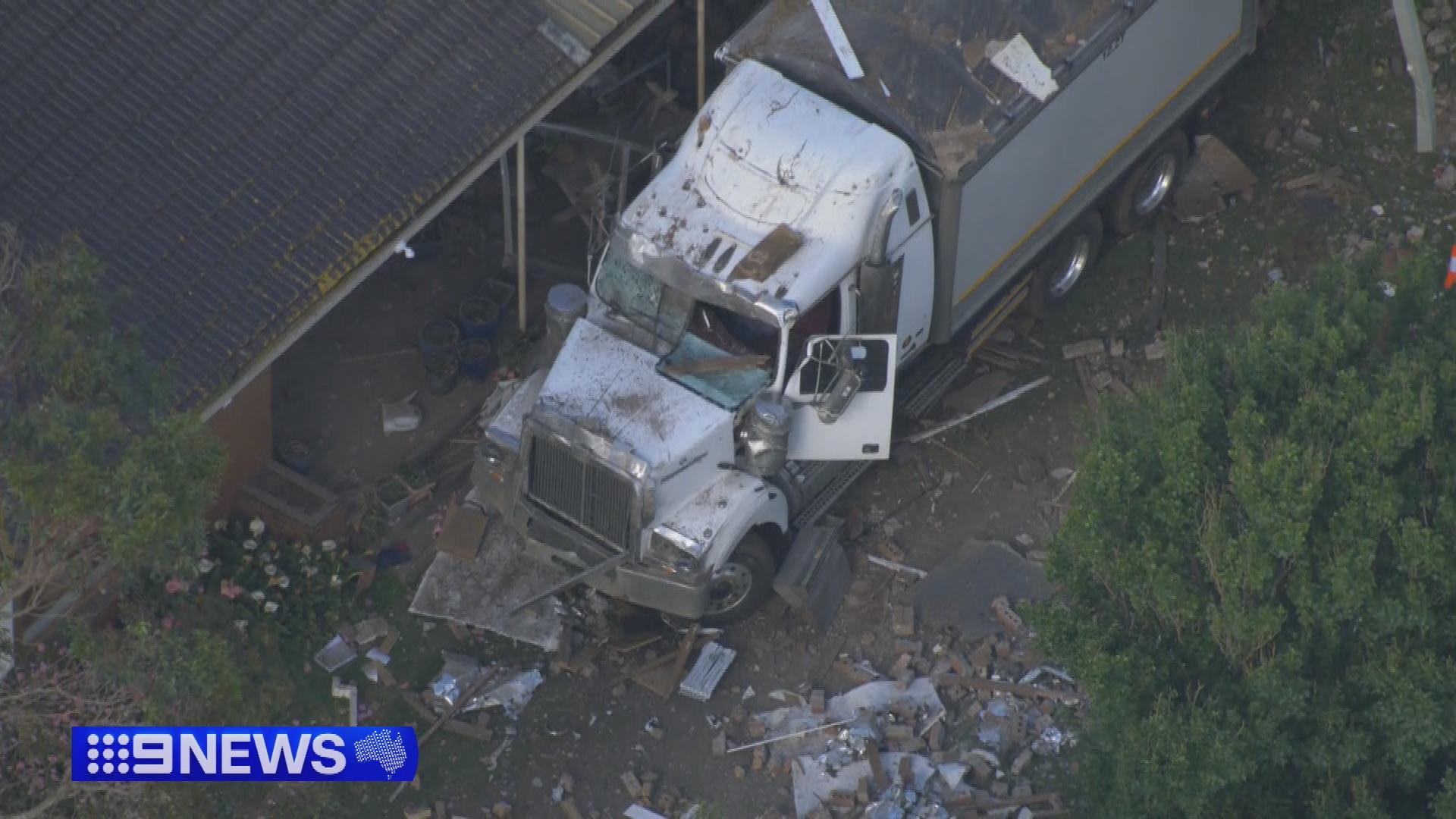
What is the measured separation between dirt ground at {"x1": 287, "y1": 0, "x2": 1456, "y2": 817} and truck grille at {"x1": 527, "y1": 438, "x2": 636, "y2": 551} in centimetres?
142

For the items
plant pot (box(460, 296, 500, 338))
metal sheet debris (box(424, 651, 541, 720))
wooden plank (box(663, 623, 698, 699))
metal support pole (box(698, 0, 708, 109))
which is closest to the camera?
metal sheet debris (box(424, 651, 541, 720))

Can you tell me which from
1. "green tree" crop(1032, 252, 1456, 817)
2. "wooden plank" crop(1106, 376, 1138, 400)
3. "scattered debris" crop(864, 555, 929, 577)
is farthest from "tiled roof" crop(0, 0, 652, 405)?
"green tree" crop(1032, 252, 1456, 817)

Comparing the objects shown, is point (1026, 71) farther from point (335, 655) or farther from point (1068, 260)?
point (335, 655)

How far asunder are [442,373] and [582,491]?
3440 millimetres

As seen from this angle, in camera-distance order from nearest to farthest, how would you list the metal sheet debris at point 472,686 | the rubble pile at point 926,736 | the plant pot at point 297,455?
1. the rubble pile at point 926,736
2. the metal sheet debris at point 472,686
3. the plant pot at point 297,455

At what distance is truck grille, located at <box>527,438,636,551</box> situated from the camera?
15.3m

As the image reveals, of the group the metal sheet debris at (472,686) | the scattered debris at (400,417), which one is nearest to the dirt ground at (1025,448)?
the metal sheet debris at (472,686)

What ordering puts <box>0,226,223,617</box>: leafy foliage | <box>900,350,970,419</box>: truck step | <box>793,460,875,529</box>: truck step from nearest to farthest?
<box>0,226,223,617</box>: leafy foliage → <box>793,460,875,529</box>: truck step → <box>900,350,970,419</box>: truck step

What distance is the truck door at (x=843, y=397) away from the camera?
617 inches

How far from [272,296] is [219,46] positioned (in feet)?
8.28

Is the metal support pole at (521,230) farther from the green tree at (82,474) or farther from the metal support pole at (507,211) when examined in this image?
the green tree at (82,474)

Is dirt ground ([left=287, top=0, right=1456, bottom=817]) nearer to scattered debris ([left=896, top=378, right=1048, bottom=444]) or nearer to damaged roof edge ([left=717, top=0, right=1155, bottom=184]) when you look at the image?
scattered debris ([left=896, top=378, right=1048, bottom=444])

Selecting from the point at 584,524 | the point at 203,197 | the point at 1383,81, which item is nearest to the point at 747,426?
the point at 584,524

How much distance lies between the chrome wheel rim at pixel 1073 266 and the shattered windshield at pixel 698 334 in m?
3.63
